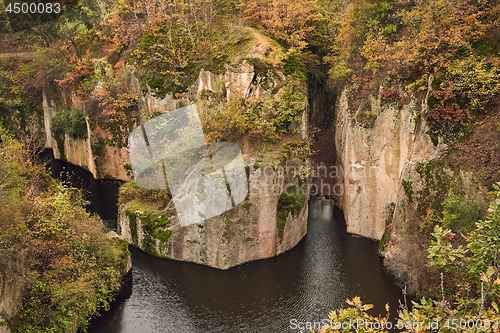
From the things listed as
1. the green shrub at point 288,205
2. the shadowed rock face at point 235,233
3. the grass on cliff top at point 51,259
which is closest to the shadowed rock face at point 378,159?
the green shrub at point 288,205

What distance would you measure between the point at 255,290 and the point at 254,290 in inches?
1.9

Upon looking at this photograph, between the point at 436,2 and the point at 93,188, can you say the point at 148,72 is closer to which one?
the point at 93,188

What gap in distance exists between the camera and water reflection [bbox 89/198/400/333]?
18.0 metres

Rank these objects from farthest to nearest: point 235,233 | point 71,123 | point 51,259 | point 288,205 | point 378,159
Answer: point 71,123, point 378,159, point 288,205, point 235,233, point 51,259

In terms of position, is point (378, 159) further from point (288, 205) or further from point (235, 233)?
point (235, 233)

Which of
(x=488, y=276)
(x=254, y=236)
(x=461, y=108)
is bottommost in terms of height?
(x=254, y=236)

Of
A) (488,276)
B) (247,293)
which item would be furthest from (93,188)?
(488,276)

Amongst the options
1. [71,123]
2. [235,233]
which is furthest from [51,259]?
[71,123]

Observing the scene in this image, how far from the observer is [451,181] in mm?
19500

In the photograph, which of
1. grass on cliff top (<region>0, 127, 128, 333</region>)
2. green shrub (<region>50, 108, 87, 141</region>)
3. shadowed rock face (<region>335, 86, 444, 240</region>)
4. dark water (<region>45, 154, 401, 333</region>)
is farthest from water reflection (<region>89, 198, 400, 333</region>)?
green shrub (<region>50, 108, 87, 141</region>)

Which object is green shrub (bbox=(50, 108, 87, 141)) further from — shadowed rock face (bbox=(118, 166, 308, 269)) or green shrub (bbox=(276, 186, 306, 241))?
green shrub (bbox=(276, 186, 306, 241))

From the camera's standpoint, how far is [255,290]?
2012 centimetres

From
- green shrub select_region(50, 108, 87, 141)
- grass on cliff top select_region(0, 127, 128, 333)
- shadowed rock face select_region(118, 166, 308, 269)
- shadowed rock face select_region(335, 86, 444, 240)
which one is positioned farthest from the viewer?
green shrub select_region(50, 108, 87, 141)

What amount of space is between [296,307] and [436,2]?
16.1 m
